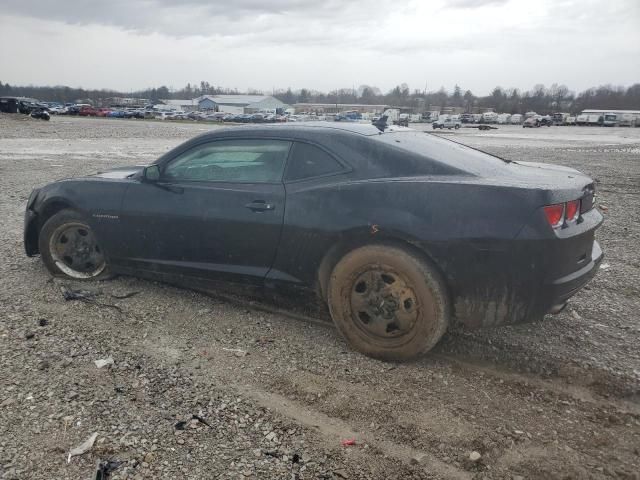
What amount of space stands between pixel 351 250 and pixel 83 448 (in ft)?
6.16

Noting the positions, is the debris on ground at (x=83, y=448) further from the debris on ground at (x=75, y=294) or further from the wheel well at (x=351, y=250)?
the debris on ground at (x=75, y=294)

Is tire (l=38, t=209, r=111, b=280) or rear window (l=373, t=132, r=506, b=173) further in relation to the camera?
tire (l=38, t=209, r=111, b=280)

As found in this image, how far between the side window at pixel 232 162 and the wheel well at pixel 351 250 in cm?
71

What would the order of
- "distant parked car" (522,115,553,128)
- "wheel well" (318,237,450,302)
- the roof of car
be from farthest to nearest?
"distant parked car" (522,115,553,128) < the roof of car < "wheel well" (318,237,450,302)

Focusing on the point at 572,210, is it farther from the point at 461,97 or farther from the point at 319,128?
the point at 461,97

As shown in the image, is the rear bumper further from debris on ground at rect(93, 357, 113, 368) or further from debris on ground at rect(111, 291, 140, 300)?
debris on ground at rect(111, 291, 140, 300)

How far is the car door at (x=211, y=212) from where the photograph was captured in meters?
3.67

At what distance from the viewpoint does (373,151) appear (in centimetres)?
345

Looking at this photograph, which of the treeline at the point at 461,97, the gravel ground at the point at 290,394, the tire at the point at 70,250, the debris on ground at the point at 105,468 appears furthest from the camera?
the treeline at the point at 461,97

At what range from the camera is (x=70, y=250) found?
4648 mm

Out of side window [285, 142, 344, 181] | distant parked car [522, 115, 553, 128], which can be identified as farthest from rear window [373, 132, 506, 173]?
distant parked car [522, 115, 553, 128]

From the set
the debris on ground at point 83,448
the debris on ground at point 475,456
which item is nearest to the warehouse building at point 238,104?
the debris on ground at point 83,448

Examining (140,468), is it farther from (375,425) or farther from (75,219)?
(75,219)

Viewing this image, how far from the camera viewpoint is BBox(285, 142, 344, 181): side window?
354cm
